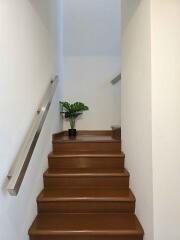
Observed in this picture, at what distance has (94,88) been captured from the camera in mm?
4582

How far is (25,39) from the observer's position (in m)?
2.06

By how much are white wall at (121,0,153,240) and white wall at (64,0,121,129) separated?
164 cm

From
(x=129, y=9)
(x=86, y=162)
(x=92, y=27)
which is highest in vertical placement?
(x=92, y=27)

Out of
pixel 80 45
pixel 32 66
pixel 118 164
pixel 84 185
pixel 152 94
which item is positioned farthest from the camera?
pixel 80 45

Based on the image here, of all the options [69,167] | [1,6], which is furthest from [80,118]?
[1,6]

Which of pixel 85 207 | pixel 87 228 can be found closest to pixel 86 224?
pixel 87 228

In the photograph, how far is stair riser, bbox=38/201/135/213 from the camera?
2.39 m

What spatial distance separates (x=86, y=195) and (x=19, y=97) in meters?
1.24

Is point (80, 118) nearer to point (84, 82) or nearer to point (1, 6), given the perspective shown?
point (84, 82)

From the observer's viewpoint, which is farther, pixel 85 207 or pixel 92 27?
pixel 92 27

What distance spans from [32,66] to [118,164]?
154cm

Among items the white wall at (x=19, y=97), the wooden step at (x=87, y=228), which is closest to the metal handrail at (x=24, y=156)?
the white wall at (x=19, y=97)

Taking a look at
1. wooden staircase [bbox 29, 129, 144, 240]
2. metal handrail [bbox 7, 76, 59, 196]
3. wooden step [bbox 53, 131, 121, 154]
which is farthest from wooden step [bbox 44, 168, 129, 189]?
metal handrail [bbox 7, 76, 59, 196]

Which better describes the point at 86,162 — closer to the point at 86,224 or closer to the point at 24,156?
the point at 86,224
